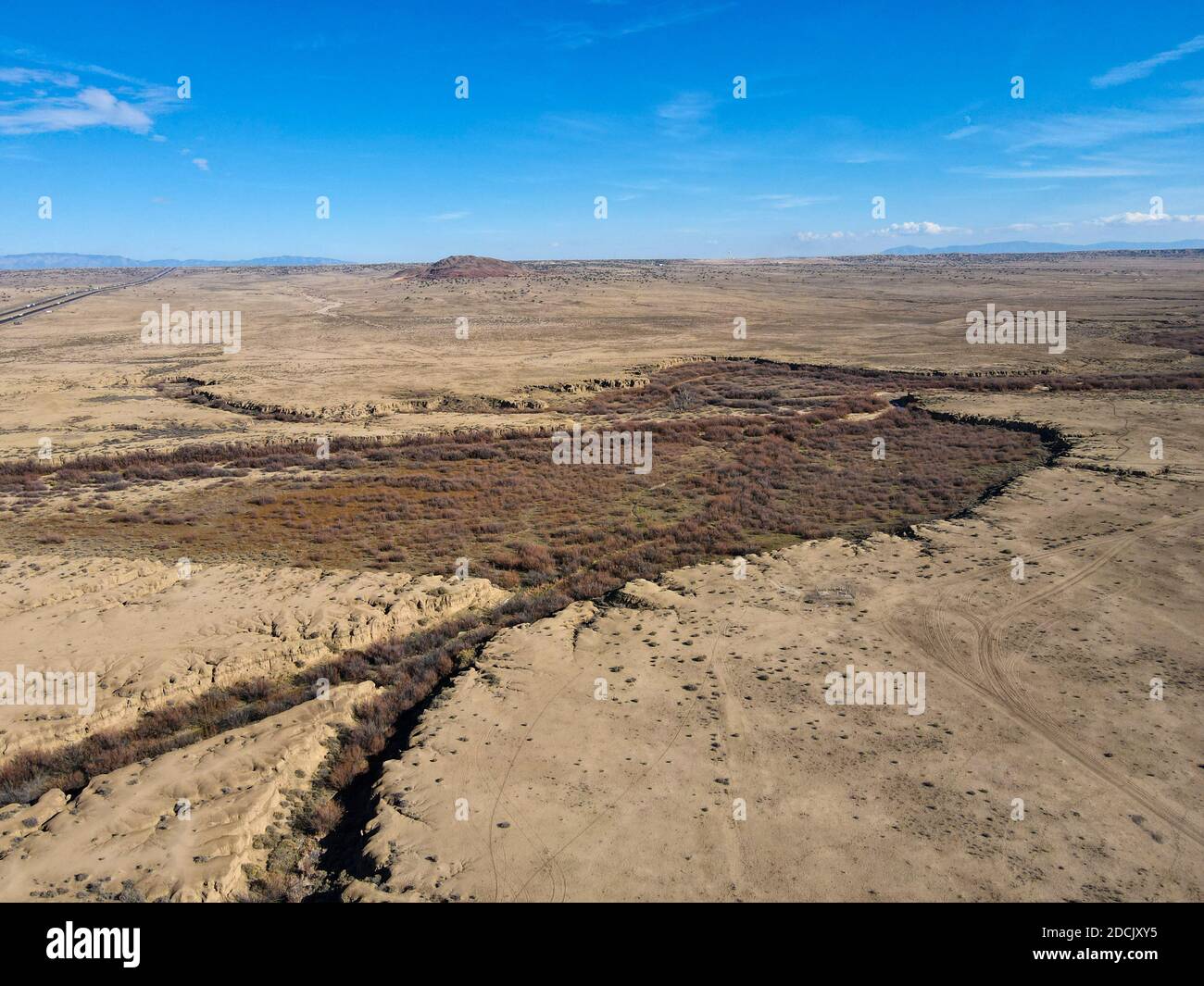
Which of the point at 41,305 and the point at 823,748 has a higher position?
the point at 41,305

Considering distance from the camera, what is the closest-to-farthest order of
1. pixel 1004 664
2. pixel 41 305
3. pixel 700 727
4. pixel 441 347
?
pixel 700 727 < pixel 1004 664 < pixel 441 347 < pixel 41 305

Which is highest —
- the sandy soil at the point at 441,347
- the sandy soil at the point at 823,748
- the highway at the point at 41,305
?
the highway at the point at 41,305

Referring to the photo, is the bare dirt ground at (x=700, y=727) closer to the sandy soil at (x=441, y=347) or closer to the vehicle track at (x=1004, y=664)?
the vehicle track at (x=1004, y=664)

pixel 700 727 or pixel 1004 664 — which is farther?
pixel 1004 664

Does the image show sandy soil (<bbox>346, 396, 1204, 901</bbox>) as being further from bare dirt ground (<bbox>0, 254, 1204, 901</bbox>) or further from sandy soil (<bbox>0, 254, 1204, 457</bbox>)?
sandy soil (<bbox>0, 254, 1204, 457</bbox>)

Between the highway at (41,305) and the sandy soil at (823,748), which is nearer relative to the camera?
the sandy soil at (823,748)

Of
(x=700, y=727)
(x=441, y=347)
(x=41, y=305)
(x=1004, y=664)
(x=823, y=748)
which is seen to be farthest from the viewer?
(x=41, y=305)

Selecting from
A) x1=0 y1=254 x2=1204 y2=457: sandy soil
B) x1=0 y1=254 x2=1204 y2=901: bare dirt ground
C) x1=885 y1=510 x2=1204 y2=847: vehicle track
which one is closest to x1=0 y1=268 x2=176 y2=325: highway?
x1=0 y1=254 x2=1204 y2=457: sandy soil

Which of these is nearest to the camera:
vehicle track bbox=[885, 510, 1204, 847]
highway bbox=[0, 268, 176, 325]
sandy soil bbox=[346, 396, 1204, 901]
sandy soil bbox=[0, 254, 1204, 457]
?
sandy soil bbox=[346, 396, 1204, 901]

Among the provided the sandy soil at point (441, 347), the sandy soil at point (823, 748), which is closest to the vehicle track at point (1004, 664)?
the sandy soil at point (823, 748)

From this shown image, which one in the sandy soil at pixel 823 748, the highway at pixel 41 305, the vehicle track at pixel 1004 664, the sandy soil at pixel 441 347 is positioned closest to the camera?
the sandy soil at pixel 823 748

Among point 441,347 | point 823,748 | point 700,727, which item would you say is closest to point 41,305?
point 441,347

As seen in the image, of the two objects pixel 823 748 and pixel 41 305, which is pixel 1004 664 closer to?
pixel 823 748
